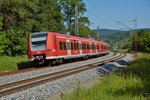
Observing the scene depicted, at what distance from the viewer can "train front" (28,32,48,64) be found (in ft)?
95.1

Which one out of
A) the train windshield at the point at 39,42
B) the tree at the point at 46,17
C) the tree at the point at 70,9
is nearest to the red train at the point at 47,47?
the train windshield at the point at 39,42

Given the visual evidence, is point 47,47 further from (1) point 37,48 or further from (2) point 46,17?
(2) point 46,17

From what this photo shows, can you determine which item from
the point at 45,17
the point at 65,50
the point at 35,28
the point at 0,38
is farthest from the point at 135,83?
the point at 45,17

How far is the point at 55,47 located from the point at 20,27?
529 inches

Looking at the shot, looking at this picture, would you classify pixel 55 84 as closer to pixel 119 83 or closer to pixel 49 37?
pixel 119 83

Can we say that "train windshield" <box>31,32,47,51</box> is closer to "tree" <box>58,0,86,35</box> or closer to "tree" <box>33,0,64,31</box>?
"tree" <box>33,0,64,31</box>

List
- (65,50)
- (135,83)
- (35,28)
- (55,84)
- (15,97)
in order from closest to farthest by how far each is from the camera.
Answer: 1. (15,97)
2. (135,83)
3. (55,84)
4. (65,50)
5. (35,28)

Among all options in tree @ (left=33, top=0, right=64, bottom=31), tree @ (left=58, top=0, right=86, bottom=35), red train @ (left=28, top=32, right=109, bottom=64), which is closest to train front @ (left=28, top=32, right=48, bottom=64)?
red train @ (left=28, top=32, right=109, bottom=64)

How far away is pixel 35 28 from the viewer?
5134cm

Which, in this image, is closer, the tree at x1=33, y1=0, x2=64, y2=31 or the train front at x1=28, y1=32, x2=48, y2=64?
the train front at x1=28, y1=32, x2=48, y2=64

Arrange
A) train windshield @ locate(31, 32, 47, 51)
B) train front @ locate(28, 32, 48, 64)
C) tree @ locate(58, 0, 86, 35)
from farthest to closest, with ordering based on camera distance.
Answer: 1. tree @ locate(58, 0, 86, 35)
2. train windshield @ locate(31, 32, 47, 51)
3. train front @ locate(28, 32, 48, 64)

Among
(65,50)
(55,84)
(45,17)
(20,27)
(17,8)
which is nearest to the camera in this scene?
(55,84)

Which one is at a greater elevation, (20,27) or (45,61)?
(20,27)

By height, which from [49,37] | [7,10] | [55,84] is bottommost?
[55,84]
